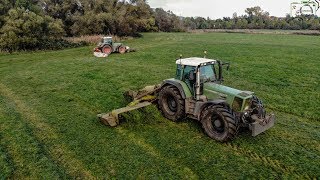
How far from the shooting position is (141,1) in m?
52.5

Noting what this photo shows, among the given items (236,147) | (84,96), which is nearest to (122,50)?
(84,96)

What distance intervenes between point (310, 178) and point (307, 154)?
132 centimetres

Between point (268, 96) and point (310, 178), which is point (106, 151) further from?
point (268, 96)

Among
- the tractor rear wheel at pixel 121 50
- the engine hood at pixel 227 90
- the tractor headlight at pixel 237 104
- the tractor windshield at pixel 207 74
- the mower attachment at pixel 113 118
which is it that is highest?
the tractor windshield at pixel 207 74

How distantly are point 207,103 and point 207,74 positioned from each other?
1302 mm

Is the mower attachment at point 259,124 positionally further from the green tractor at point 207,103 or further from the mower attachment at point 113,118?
the mower attachment at point 113,118

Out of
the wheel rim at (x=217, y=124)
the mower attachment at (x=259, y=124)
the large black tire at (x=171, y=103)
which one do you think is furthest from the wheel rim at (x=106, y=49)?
the mower attachment at (x=259, y=124)

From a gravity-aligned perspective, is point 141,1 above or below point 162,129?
above

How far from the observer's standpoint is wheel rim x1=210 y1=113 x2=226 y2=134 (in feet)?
30.3

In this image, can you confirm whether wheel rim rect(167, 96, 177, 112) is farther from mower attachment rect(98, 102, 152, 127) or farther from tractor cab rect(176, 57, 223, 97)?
mower attachment rect(98, 102, 152, 127)

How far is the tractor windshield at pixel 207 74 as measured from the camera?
10.3m

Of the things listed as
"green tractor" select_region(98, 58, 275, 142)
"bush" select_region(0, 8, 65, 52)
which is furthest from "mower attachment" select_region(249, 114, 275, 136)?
"bush" select_region(0, 8, 65, 52)

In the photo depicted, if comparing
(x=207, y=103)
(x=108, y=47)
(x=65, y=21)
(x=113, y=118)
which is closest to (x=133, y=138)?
(x=113, y=118)

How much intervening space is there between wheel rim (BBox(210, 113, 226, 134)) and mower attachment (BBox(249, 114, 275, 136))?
83cm
